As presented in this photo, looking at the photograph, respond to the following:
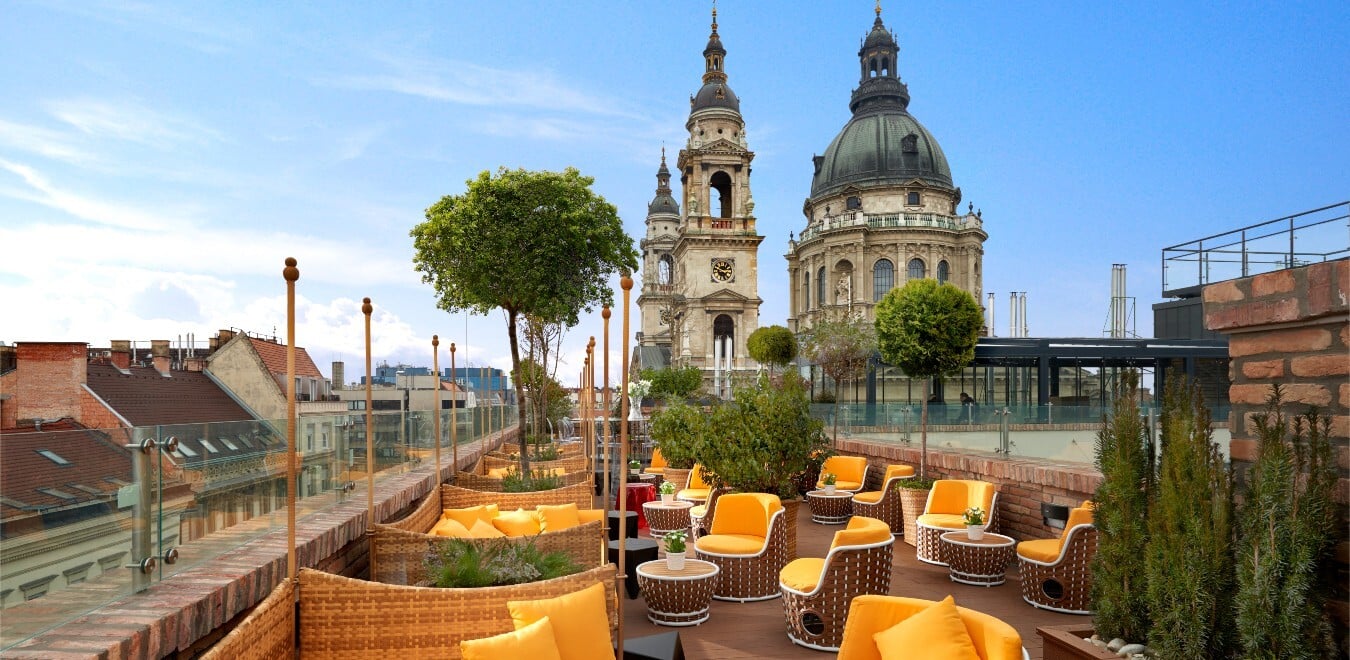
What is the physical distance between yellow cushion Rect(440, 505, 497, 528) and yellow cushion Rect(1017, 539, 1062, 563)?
15.3 ft

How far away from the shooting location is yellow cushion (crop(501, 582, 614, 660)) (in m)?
3.96

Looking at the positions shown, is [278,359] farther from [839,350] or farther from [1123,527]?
[1123,527]

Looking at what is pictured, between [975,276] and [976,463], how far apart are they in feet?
159

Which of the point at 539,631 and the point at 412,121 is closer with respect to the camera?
the point at 539,631

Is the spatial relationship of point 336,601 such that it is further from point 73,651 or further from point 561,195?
point 561,195

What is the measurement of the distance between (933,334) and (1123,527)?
9.96 m

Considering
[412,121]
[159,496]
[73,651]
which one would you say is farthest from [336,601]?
[412,121]

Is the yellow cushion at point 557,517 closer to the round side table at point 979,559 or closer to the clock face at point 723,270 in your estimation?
the round side table at point 979,559

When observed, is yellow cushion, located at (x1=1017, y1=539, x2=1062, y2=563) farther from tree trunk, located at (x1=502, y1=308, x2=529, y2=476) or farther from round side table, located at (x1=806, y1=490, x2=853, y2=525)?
tree trunk, located at (x1=502, y1=308, x2=529, y2=476)

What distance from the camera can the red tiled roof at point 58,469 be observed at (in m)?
2.95

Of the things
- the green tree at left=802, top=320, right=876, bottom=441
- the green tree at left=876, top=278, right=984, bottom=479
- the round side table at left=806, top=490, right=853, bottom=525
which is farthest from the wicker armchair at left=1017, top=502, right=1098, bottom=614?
the green tree at left=802, top=320, right=876, bottom=441

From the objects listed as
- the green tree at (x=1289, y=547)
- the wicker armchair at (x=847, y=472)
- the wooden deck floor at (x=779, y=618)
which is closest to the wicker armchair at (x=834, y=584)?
the wooden deck floor at (x=779, y=618)

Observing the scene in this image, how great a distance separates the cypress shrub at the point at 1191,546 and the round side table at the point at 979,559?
11.9ft

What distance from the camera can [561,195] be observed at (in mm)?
13203
